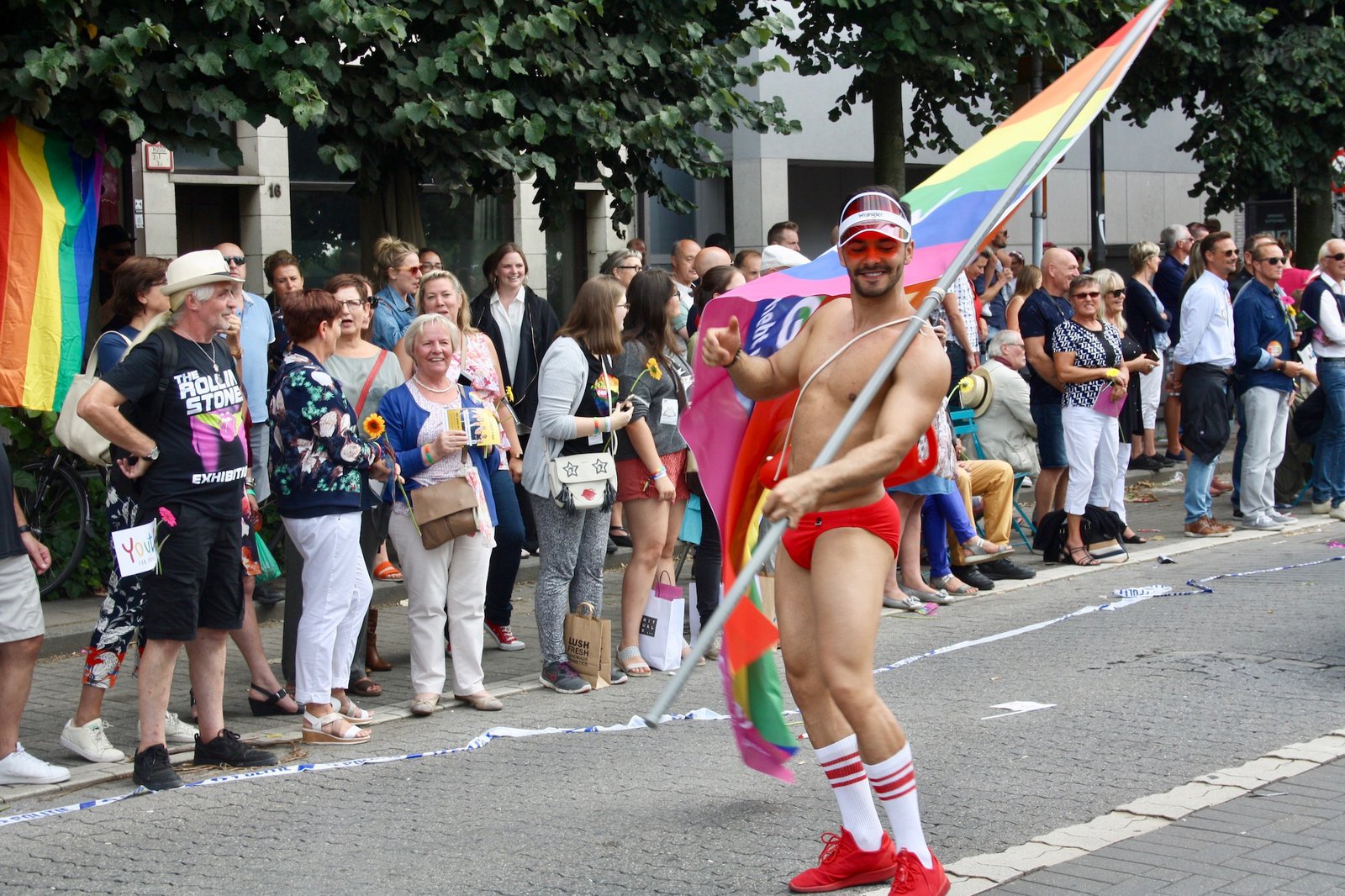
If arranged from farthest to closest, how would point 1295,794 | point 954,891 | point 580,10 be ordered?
point 580,10, point 1295,794, point 954,891

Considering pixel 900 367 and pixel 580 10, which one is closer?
pixel 900 367

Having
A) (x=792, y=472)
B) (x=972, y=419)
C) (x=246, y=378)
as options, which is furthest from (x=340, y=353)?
(x=972, y=419)

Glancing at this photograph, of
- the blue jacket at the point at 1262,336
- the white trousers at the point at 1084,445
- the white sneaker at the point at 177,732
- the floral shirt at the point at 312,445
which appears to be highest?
the blue jacket at the point at 1262,336

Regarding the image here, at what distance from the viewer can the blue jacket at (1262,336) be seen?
41.3 feet

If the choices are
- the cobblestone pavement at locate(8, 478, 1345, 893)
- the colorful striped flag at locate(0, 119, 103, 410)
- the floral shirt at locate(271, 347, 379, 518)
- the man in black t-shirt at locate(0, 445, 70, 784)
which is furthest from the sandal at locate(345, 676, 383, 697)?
the colorful striped flag at locate(0, 119, 103, 410)

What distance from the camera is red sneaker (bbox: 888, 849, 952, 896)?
470 centimetres

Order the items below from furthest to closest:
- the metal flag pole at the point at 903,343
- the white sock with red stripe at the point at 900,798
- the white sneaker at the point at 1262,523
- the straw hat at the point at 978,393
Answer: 1. the white sneaker at the point at 1262,523
2. the straw hat at the point at 978,393
3. the white sock with red stripe at the point at 900,798
4. the metal flag pole at the point at 903,343

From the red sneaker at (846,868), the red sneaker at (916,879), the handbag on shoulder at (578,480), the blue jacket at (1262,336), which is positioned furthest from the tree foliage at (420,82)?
the red sneaker at (916,879)

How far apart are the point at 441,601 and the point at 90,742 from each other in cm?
169

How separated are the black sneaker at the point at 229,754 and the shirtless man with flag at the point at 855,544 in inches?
105

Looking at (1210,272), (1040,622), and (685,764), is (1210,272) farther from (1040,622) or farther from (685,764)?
(685,764)

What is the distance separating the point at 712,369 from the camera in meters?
6.29

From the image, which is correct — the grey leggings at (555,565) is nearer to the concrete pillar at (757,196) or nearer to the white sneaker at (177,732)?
the white sneaker at (177,732)

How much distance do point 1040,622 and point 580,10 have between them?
189 inches
